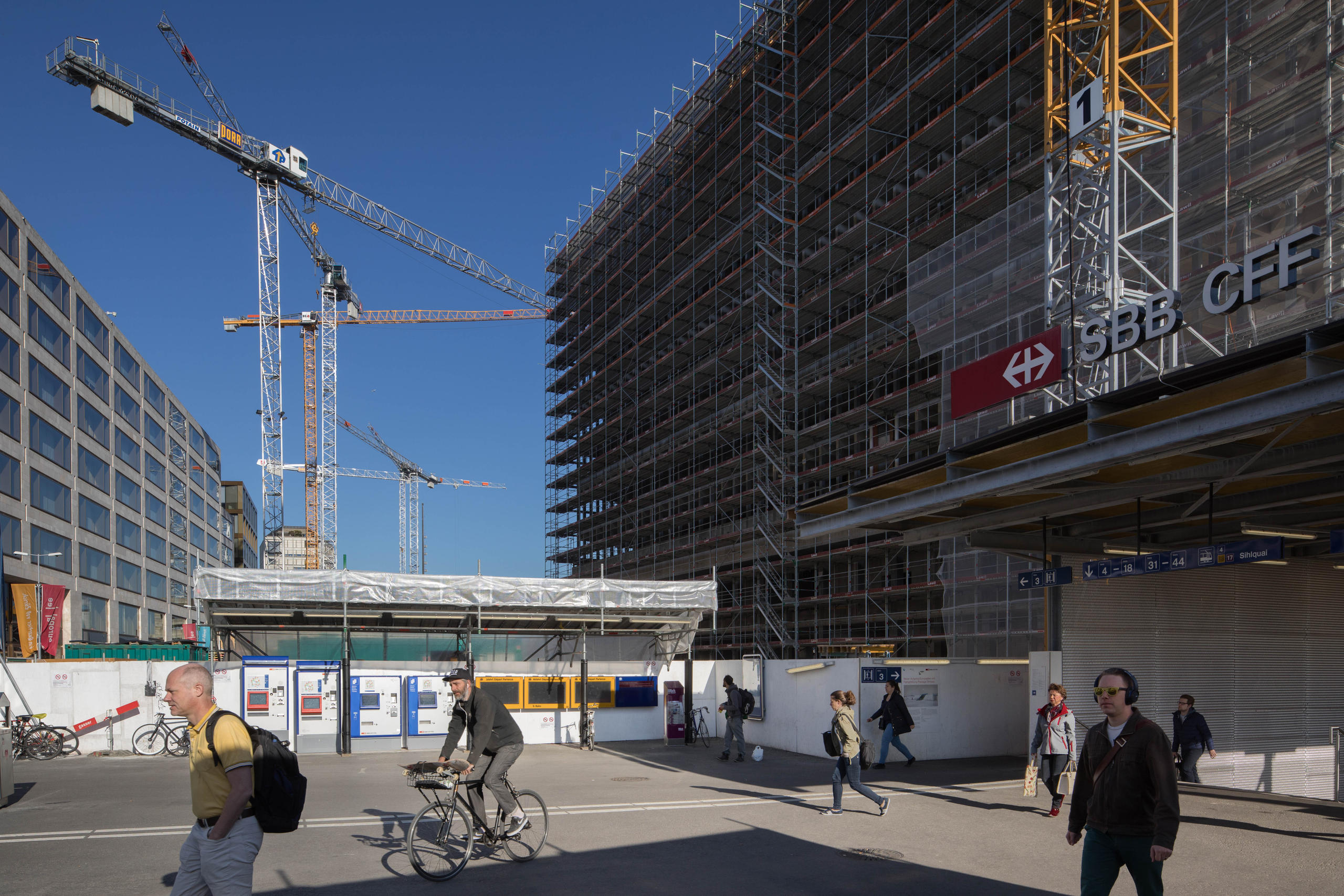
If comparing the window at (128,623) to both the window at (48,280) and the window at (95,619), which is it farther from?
the window at (48,280)

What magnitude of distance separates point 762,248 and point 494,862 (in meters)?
30.6

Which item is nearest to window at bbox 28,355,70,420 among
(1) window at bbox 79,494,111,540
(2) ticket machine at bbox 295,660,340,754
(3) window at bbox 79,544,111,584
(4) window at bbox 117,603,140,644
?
(1) window at bbox 79,494,111,540

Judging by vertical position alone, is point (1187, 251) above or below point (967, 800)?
above

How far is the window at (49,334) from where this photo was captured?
42188 millimetres

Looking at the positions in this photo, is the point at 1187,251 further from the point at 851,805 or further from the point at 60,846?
the point at 60,846

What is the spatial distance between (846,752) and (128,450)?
184 feet

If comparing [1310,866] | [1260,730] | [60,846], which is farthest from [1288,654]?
[60,846]

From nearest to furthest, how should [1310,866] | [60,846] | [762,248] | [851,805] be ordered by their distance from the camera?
[1310,866], [60,846], [851,805], [762,248]

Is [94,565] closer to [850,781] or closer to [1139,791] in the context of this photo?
[850,781]

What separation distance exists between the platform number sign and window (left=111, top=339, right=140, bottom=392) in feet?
170

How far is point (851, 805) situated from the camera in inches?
513

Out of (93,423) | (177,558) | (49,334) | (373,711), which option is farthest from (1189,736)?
(177,558)

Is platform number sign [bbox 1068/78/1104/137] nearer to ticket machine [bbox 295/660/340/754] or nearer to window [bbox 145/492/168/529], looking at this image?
ticket machine [bbox 295/660/340/754]

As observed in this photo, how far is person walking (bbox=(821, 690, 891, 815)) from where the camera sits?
465 inches
